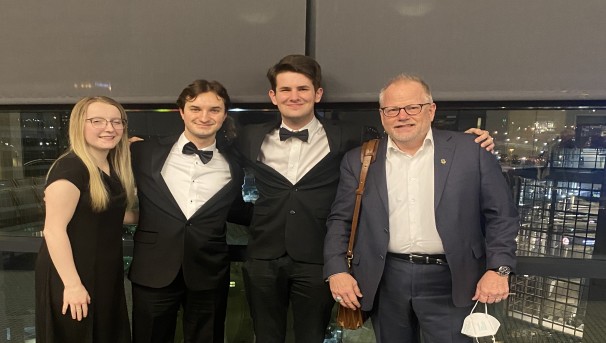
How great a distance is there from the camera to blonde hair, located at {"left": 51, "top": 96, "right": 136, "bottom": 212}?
210 centimetres

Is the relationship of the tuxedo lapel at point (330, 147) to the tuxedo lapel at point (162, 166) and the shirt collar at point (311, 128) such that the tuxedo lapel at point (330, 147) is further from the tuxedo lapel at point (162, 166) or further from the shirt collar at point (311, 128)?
the tuxedo lapel at point (162, 166)

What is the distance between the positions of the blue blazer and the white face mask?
80mm

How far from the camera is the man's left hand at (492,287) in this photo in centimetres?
196

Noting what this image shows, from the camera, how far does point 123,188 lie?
229 centimetres

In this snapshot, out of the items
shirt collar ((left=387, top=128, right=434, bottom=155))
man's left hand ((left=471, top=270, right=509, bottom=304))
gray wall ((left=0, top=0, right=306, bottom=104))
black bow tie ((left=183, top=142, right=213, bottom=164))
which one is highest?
gray wall ((left=0, top=0, right=306, bottom=104))

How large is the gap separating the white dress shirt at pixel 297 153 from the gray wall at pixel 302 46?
1.46 ft

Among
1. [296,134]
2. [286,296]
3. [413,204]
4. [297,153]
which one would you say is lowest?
[286,296]

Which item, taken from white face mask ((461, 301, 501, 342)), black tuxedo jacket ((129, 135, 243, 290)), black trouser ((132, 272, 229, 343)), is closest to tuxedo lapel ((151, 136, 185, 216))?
black tuxedo jacket ((129, 135, 243, 290))

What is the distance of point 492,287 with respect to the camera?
1965 mm

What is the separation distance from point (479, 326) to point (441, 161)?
2.62 ft

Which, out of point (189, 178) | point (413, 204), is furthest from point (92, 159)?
point (413, 204)

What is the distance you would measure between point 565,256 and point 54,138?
3797mm

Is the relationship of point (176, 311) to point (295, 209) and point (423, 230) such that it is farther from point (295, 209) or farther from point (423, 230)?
point (423, 230)

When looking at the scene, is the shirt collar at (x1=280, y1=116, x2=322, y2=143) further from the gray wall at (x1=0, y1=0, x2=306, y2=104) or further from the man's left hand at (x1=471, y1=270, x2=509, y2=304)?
the man's left hand at (x1=471, y1=270, x2=509, y2=304)
